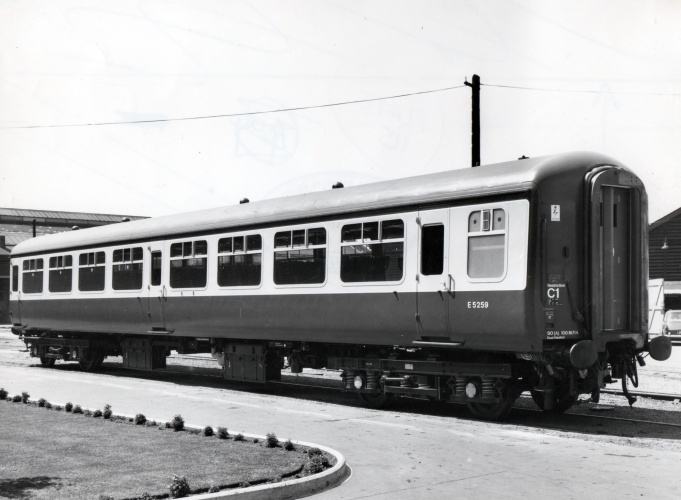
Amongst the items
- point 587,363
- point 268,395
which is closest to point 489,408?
point 587,363

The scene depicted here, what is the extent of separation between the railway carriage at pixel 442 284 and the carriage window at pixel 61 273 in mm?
5392

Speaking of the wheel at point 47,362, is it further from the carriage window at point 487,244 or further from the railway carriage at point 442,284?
the carriage window at point 487,244

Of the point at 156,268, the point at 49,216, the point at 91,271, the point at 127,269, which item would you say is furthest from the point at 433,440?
the point at 49,216

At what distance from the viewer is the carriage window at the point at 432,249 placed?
43.0ft

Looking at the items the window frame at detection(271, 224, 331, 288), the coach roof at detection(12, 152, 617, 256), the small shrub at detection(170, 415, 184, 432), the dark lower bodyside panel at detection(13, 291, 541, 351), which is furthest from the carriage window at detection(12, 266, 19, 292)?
the small shrub at detection(170, 415, 184, 432)

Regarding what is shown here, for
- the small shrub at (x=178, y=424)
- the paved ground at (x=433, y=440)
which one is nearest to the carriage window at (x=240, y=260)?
the paved ground at (x=433, y=440)

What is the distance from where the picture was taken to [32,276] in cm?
2486

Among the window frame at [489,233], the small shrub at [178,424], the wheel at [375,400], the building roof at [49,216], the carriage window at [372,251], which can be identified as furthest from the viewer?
the building roof at [49,216]

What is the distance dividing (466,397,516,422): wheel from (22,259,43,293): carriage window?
1517 cm

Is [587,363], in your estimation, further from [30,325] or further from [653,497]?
[30,325]

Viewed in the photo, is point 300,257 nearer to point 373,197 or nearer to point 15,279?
point 373,197

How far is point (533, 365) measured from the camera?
12594mm

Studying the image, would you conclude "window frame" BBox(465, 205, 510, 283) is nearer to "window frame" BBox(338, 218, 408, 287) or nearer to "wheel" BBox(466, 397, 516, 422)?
"window frame" BBox(338, 218, 408, 287)

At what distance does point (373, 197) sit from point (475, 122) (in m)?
8.45
